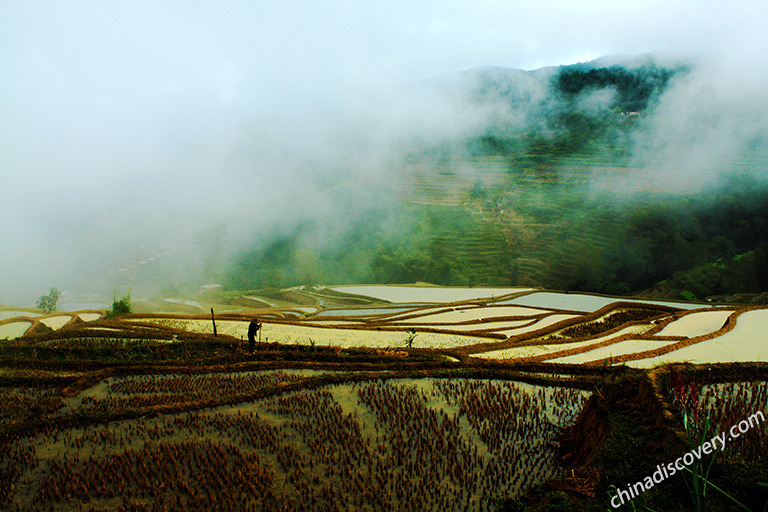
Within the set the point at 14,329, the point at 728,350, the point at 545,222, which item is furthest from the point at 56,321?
the point at 545,222

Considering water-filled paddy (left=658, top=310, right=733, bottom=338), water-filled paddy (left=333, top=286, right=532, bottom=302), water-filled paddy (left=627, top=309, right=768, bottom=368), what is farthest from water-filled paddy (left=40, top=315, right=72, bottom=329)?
water-filled paddy (left=658, top=310, right=733, bottom=338)

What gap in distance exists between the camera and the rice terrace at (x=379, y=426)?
4.19m

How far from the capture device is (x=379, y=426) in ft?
19.3

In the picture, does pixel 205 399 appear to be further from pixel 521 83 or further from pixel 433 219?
pixel 521 83

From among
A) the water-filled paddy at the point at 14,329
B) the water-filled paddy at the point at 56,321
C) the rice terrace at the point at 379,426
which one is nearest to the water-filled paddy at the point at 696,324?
the rice terrace at the point at 379,426

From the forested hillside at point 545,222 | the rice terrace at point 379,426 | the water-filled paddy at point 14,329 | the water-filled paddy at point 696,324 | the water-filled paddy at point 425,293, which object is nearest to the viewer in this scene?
the rice terrace at point 379,426

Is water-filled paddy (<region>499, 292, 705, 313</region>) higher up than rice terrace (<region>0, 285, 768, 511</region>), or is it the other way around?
water-filled paddy (<region>499, 292, 705, 313</region>)

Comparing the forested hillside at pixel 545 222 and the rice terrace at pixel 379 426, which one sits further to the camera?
the forested hillside at pixel 545 222

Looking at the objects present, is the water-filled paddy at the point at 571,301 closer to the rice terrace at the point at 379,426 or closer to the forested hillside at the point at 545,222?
the rice terrace at the point at 379,426

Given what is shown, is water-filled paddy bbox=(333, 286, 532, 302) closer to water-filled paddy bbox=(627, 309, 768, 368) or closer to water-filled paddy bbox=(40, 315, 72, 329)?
water-filled paddy bbox=(627, 309, 768, 368)

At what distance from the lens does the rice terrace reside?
419 centimetres

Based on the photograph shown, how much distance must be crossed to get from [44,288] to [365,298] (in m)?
57.4

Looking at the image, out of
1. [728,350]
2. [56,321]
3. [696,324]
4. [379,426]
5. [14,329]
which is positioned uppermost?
[696,324]

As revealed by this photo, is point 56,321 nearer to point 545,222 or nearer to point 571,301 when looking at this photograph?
point 571,301
